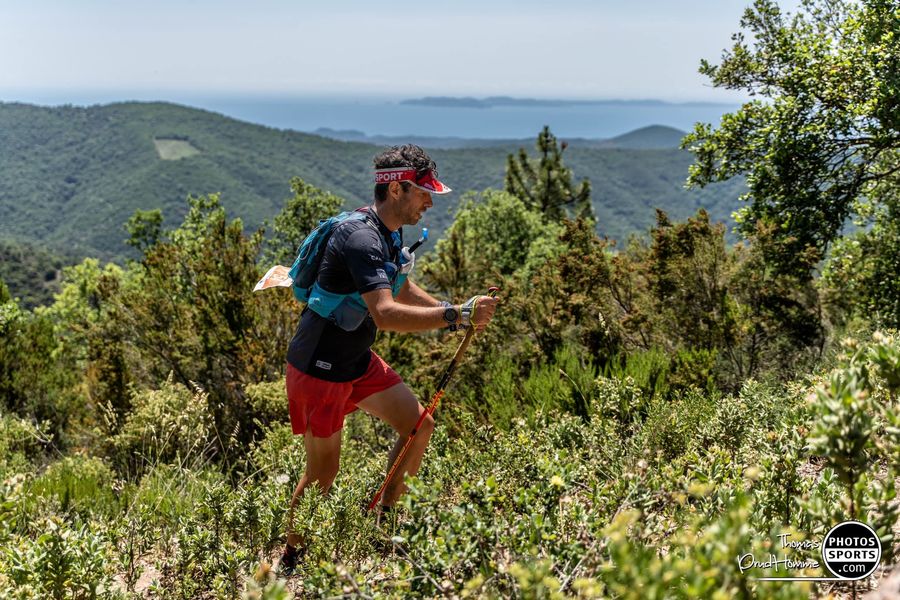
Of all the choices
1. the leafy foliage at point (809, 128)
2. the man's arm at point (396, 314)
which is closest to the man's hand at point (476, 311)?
the man's arm at point (396, 314)

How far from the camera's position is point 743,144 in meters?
7.72

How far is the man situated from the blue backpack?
1 cm

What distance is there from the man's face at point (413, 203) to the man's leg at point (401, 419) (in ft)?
3.17

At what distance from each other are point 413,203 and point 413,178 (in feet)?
0.42

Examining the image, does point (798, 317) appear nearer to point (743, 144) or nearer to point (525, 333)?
point (743, 144)

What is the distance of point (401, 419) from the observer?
3719 mm

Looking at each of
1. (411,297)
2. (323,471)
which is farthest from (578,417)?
(323,471)

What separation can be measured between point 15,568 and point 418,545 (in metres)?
1.64

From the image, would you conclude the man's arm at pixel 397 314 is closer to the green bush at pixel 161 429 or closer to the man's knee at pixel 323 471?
the man's knee at pixel 323 471

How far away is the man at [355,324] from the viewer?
317cm

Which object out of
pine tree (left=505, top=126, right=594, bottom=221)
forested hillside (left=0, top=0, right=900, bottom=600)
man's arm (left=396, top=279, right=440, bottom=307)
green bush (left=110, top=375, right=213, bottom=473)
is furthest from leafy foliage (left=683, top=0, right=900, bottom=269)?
pine tree (left=505, top=126, right=594, bottom=221)

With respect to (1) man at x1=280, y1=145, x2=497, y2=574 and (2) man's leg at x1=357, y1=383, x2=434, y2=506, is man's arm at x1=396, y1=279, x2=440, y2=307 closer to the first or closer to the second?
(1) man at x1=280, y1=145, x2=497, y2=574

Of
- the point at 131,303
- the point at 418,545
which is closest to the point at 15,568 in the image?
the point at 418,545

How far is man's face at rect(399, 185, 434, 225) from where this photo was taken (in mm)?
3404
